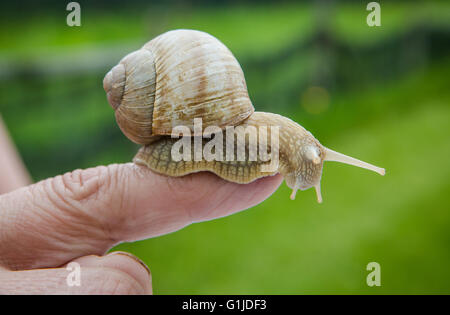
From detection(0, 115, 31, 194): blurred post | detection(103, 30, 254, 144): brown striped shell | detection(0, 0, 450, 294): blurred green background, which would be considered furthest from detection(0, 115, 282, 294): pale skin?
detection(0, 0, 450, 294): blurred green background

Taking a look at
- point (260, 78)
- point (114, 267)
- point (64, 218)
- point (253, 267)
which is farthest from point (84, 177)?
point (260, 78)

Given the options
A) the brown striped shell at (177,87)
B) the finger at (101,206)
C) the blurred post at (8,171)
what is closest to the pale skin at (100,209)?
the finger at (101,206)

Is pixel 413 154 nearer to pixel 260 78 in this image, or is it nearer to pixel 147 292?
pixel 260 78

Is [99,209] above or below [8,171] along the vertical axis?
below

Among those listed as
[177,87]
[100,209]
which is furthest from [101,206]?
[177,87]

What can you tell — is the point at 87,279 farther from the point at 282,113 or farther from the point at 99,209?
the point at 282,113

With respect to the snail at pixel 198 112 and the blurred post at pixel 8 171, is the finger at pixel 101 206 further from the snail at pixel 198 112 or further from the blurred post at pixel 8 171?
the blurred post at pixel 8 171
